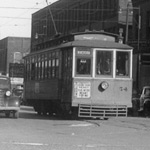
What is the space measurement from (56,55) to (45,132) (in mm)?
7428

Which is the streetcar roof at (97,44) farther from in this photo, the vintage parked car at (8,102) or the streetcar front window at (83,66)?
the vintage parked car at (8,102)

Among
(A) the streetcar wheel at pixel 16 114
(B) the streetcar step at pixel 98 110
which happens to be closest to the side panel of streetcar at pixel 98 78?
(B) the streetcar step at pixel 98 110

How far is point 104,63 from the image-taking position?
68.2 ft

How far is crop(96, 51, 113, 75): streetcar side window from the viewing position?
68.0 feet

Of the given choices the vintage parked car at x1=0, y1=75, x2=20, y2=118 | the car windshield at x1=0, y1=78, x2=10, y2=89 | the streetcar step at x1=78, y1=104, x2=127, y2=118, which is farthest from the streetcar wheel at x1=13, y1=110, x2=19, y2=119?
the streetcar step at x1=78, y1=104, x2=127, y2=118

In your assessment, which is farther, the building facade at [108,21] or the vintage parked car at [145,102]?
the building facade at [108,21]

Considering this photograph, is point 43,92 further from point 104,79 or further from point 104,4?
point 104,4

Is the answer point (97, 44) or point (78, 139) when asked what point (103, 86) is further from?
point (78, 139)

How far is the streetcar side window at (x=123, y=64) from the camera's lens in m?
21.0

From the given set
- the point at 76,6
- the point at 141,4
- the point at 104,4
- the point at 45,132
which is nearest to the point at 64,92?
the point at 45,132

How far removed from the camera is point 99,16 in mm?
57375

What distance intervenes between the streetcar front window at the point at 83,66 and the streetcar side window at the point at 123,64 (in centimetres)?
132

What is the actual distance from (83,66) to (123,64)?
184 cm

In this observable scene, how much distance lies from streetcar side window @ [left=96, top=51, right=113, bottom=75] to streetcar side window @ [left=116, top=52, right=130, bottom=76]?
38 cm
